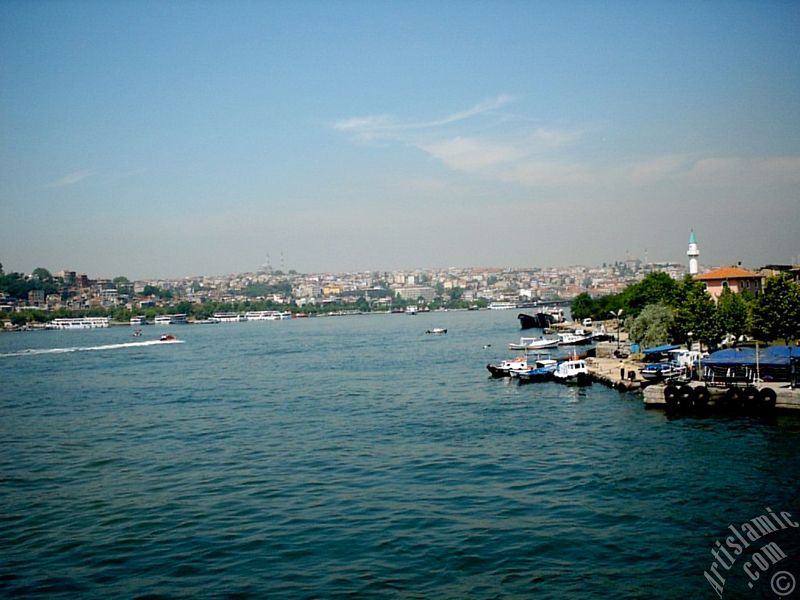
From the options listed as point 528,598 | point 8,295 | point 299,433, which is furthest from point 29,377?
point 8,295

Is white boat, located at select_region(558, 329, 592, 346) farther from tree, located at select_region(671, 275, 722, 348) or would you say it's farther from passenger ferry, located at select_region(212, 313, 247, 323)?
passenger ferry, located at select_region(212, 313, 247, 323)

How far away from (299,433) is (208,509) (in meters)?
6.59

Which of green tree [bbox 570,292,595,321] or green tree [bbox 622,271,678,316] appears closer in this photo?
green tree [bbox 622,271,678,316]

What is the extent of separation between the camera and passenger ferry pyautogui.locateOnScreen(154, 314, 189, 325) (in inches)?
5167

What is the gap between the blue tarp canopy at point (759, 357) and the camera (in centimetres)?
1962

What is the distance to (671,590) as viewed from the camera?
843cm

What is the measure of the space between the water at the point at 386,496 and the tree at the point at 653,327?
731 centimetres

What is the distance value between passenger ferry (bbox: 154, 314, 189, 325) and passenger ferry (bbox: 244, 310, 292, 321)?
13223 mm

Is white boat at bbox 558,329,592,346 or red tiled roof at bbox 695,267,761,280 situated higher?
red tiled roof at bbox 695,267,761,280

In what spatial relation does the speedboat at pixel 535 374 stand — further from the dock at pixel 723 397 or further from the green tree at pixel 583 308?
the green tree at pixel 583 308

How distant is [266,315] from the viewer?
5935 inches

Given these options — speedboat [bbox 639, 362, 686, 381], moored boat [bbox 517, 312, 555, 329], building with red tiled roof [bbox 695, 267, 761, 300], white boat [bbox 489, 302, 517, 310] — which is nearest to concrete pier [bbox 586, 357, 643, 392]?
speedboat [bbox 639, 362, 686, 381]

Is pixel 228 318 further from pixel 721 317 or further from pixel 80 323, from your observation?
pixel 721 317

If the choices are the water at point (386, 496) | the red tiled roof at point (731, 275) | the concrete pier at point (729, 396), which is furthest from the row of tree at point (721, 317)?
the red tiled roof at point (731, 275)
